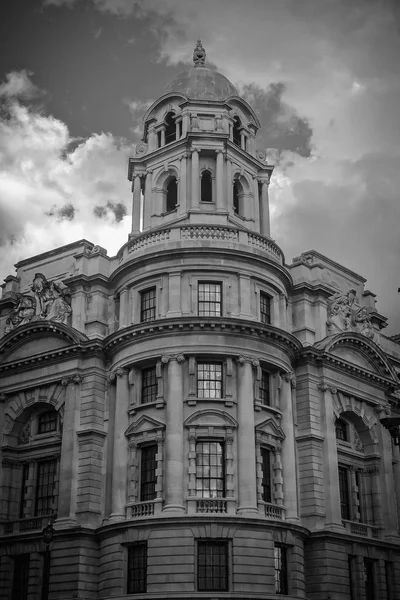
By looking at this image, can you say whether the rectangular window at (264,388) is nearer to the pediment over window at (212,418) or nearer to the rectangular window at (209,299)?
the pediment over window at (212,418)

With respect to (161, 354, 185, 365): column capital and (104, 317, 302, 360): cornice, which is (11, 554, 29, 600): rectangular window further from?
(161, 354, 185, 365): column capital

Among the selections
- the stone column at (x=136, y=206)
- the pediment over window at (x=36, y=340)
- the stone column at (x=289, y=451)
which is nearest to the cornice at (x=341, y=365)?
the stone column at (x=289, y=451)

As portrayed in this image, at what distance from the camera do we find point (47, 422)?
49.0m

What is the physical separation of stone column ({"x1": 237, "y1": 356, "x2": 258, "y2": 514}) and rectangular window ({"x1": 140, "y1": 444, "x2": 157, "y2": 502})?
4.46 meters

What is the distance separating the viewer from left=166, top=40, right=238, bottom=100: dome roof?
187 ft

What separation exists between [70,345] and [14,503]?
9.42m

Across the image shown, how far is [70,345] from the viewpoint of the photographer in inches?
1881

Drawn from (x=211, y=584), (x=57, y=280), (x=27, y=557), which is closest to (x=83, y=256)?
(x=57, y=280)

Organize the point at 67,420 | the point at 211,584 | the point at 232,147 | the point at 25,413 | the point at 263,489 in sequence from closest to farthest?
1. the point at 211,584
2. the point at 263,489
3. the point at 67,420
4. the point at 25,413
5. the point at 232,147

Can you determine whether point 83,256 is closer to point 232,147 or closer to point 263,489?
point 232,147

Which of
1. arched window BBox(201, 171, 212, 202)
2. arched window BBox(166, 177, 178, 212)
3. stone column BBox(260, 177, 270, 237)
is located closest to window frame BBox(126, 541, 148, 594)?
stone column BBox(260, 177, 270, 237)

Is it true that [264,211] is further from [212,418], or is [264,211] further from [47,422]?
[47,422]

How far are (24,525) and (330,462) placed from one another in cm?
1711

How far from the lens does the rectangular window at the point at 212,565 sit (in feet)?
130
